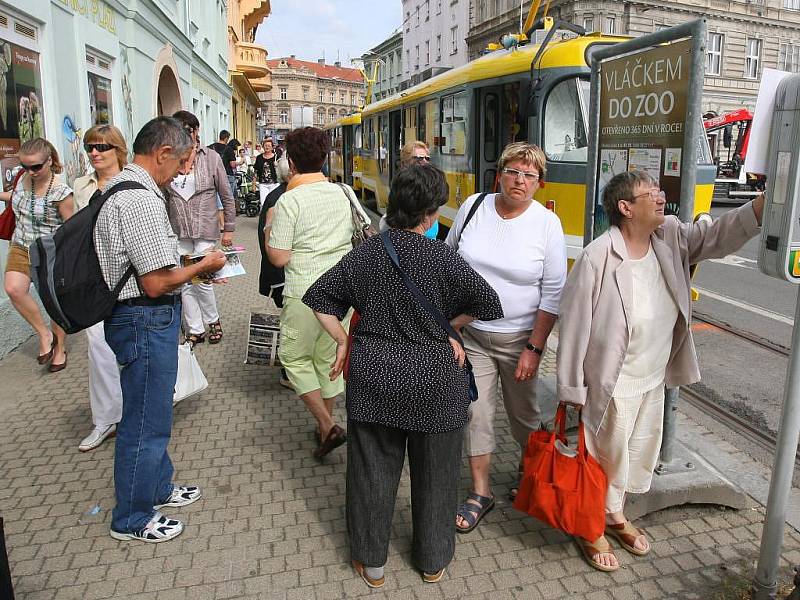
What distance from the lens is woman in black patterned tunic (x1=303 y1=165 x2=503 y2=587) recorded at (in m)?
2.68

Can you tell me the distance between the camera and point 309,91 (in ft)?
400

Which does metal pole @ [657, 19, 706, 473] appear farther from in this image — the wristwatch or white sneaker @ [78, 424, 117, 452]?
white sneaker @ [78, 424, 117, 452]

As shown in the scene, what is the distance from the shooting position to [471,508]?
342 cm

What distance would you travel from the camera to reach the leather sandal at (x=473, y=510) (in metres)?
3.37

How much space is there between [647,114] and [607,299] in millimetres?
1153

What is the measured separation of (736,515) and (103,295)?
329 centimetres

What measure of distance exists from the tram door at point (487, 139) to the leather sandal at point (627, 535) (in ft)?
21.9

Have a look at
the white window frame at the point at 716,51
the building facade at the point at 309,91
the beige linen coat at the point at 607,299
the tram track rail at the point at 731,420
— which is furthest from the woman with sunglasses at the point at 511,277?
the building facade at the point at 309,91

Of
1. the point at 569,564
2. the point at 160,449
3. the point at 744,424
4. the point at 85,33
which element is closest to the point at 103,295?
the point at 160,449

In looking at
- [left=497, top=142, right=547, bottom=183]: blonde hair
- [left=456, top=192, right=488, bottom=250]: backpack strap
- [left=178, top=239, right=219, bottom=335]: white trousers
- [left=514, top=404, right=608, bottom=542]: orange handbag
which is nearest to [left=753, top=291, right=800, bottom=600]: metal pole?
[left=514, top=404, right=608, bottom=542]: orange handbag

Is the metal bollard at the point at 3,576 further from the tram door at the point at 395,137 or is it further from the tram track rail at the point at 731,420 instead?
the tram door at the point at 395,137

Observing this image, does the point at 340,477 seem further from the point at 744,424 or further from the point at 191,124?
the point at 191,124

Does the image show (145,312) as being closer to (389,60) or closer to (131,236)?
(131,236)

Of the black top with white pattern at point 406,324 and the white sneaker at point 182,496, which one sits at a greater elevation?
the black top with white pattern at point 406,324
